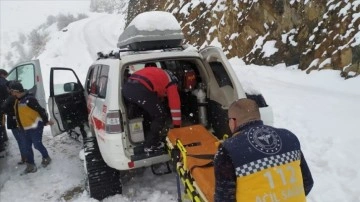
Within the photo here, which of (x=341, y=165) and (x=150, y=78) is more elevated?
(x=150, y=78)

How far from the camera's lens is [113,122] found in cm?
412

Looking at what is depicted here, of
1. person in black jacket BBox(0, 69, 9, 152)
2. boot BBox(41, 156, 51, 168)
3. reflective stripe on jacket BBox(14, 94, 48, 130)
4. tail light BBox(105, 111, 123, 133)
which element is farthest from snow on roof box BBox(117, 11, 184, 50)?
person in black jacket BBox(0, 69, 9, 152)

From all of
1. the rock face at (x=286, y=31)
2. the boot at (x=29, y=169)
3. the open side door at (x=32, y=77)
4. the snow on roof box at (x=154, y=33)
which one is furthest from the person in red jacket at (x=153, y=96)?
the rock face at (x=286, y=31)

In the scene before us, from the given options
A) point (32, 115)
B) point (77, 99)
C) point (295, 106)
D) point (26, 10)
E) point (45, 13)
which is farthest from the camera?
point (26, 10)

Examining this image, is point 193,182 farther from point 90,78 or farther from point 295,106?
point 295,106

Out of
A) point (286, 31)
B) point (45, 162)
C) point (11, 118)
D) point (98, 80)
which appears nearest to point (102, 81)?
point (98, 80)

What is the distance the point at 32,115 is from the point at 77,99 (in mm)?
835

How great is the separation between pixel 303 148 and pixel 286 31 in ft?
19.8

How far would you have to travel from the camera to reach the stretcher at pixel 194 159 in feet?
10.4

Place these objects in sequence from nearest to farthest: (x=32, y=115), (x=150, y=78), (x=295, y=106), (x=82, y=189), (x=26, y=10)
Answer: (x=150, y=78)
(x=82, y=189)
(x=32, y=115)
(x=295, y=106)
(x=26, y=10)

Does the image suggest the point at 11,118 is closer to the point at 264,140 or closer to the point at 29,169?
the point at 29,169

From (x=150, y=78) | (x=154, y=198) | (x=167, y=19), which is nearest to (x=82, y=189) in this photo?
(x=154, y=198)

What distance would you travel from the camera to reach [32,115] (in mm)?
5828

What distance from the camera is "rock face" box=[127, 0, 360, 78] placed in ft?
27.7
